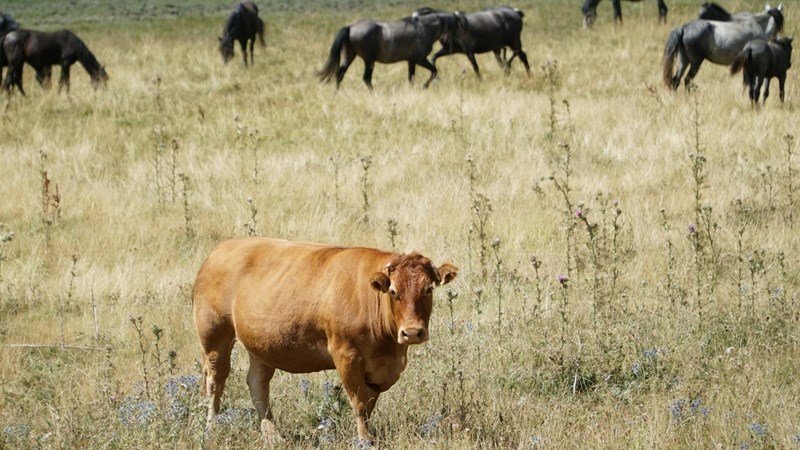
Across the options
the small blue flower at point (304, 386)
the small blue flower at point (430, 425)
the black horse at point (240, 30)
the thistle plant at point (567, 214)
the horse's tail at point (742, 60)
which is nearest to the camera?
the small blue flower at point (430, 425)

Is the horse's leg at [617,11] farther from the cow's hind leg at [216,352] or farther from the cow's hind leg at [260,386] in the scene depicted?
the cow's hind leg at [216,352]

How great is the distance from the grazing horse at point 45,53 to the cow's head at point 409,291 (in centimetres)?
1634

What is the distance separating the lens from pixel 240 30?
24625mm

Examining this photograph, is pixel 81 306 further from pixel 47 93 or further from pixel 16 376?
pixel 47 93

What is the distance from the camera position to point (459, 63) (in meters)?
22.7

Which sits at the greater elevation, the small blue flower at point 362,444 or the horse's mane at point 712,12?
the small blue flower at point 362,444

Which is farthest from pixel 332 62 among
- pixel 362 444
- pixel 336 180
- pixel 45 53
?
pixel 362 444

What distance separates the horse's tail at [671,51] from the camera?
17594mm

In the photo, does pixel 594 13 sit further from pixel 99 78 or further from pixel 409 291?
pixel 409 291

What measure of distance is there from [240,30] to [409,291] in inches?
822

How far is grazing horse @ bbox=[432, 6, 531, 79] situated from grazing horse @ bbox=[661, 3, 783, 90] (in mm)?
3942

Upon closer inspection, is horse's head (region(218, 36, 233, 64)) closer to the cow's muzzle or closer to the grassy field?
the grassy field

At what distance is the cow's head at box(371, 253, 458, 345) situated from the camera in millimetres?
4539

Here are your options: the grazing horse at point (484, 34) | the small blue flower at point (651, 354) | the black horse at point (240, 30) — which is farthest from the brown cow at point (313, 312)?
the black horse at point (240, 30)
